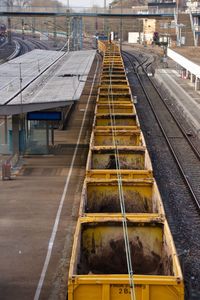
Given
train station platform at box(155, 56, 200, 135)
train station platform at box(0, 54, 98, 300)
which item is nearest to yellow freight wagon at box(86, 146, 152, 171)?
train station platform at box(0, 54, 98, 300)

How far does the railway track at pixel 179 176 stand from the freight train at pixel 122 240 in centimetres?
146

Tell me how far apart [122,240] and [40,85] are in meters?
15.7

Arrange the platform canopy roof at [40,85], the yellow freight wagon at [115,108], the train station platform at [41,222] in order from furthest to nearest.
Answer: the yellow freight wagon at [115,108], the platform canopy roof at [40,85], the train station platform at [41,222]

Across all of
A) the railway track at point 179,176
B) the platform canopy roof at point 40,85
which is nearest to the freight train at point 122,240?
the railway track at point 179,176

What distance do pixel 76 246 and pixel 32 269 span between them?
3.20 m

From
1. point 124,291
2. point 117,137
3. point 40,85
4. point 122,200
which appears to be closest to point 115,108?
point 40,85

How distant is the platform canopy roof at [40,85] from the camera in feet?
62.5

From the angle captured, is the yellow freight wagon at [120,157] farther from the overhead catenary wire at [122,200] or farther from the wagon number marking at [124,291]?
the wagon number marking at [124,291]

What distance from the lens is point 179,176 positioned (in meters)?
19.1

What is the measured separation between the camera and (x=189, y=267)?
11.7 m

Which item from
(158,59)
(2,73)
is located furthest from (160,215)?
(158,59)

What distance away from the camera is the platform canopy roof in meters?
19.0

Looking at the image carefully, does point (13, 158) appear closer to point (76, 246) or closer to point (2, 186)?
point (2, 186)

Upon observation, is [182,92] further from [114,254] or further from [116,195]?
[114,254]
